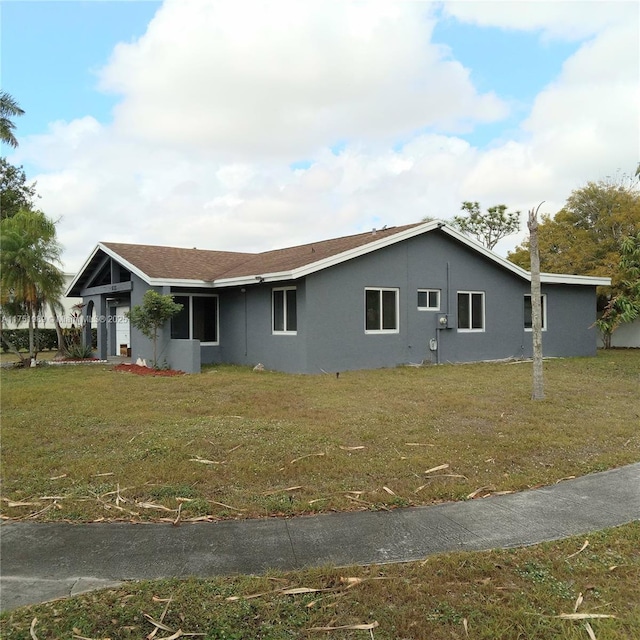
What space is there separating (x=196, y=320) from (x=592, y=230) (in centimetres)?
2155

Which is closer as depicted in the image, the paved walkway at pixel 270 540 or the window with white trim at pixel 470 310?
the paved walkway at pixel 270 540

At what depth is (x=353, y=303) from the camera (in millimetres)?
15008

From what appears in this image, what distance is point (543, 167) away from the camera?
1850 cm

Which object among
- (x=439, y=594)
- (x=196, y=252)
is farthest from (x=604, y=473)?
(x=196, y=252)

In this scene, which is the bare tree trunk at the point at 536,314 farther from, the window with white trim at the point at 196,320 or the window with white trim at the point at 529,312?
the window with white trim at the point at 196,320

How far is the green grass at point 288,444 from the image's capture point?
5.18m

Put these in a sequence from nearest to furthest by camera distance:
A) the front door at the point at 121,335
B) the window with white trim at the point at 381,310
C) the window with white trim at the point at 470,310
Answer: the window with white trim at the point at 381,310 < the window with white trim at the point at 470,310 < the front door at the point at 121,335

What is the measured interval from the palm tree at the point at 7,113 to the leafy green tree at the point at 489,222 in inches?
1210

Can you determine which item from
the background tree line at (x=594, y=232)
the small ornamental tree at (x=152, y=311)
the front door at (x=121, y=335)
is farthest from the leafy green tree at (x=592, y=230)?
the front door at (x=121, y=335)

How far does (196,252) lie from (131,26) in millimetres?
11067

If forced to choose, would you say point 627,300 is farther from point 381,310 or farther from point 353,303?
point 353,303

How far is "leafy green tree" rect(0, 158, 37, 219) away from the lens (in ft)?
116

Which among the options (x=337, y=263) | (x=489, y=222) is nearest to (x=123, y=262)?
(x=337, y=263)

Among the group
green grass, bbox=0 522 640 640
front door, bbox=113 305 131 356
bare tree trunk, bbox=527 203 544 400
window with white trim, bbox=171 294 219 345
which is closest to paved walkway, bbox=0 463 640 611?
green grass, bbox=0 522 640 640
